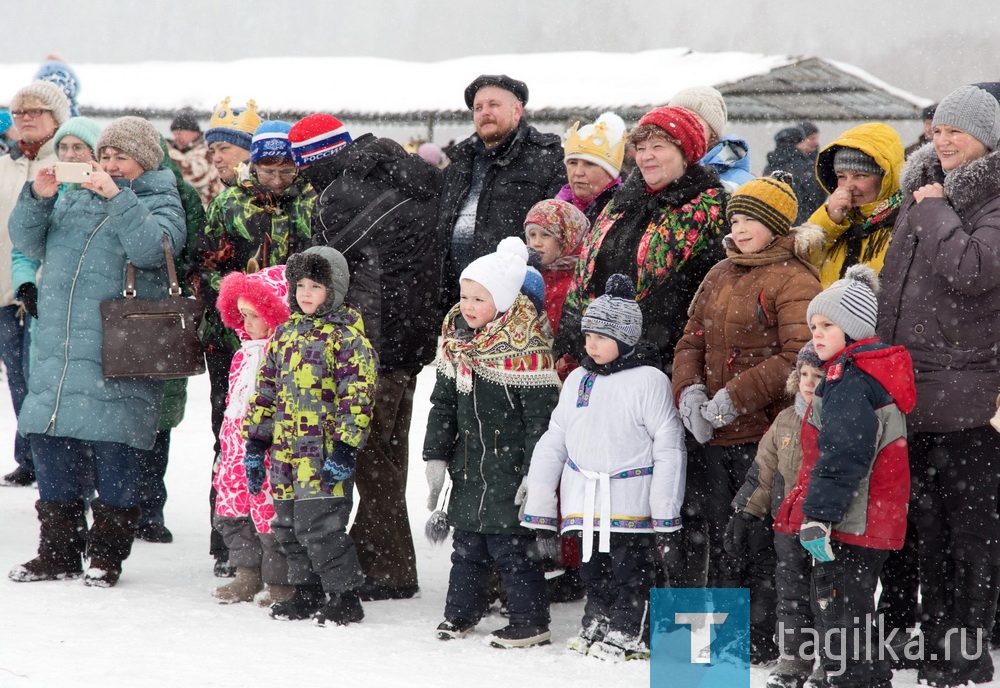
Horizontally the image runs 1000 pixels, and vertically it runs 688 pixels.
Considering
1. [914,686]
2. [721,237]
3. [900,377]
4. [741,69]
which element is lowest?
[914,686]

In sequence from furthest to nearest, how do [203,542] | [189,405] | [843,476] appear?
[189,405]
[203,542]
[843,476]

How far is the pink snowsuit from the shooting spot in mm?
5312

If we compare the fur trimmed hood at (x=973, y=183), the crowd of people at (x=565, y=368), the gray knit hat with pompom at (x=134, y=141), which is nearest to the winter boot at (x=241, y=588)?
the crowd of people at (x=565, y=368)

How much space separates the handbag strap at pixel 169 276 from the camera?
218 inches

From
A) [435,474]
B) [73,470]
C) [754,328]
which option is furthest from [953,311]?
[73,470]

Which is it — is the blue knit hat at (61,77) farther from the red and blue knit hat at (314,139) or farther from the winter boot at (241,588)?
the winter boot at (241,588)

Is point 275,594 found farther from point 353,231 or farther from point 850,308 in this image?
point 850,308

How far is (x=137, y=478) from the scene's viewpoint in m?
5.52

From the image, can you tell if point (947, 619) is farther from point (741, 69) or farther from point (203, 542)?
point (741, 69)

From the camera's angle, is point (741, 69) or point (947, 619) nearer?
point (947, 619)

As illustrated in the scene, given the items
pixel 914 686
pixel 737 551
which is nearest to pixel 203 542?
pixel 737 551

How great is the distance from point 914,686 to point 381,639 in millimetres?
2035

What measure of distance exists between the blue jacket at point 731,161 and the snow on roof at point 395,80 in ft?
25.7

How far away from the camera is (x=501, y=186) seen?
5.58m
